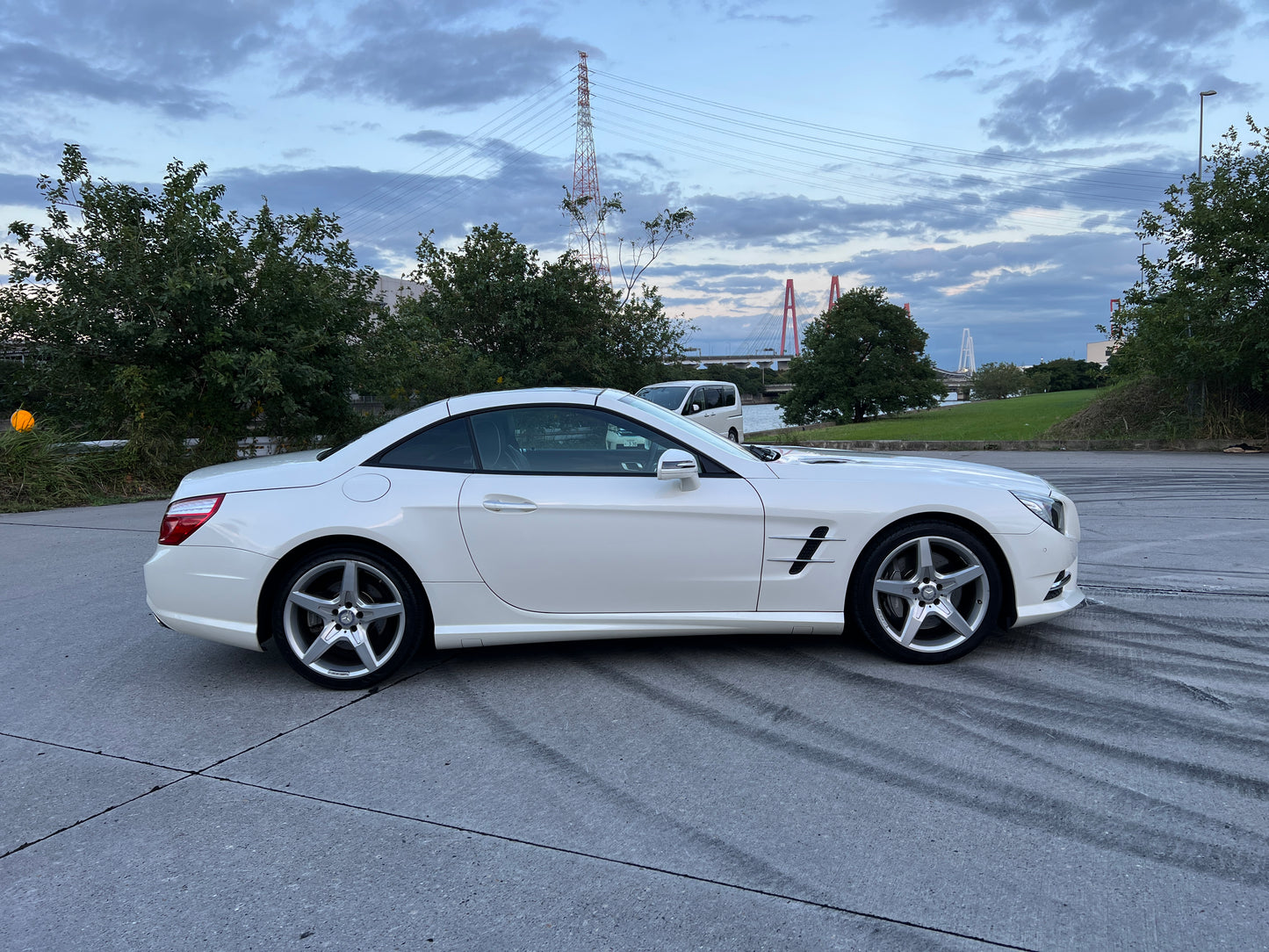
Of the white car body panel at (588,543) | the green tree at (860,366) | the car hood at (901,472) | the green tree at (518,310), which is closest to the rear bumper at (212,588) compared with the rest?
the white car body panel at (588,543)

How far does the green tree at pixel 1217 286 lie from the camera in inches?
625

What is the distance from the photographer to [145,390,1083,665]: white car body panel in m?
4.14

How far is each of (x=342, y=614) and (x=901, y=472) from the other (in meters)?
2.72

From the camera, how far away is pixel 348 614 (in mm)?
4160

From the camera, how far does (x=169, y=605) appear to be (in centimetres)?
423

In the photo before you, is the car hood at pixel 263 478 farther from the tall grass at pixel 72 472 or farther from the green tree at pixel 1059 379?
the green tree at pixel 1059 379

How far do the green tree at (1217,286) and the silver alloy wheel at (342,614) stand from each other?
16.3 m

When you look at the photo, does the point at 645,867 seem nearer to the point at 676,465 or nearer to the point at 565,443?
the point at 676,465

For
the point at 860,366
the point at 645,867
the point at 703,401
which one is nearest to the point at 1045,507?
the point at 645,867

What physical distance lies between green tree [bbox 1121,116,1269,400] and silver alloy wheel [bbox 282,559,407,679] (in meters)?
16.3

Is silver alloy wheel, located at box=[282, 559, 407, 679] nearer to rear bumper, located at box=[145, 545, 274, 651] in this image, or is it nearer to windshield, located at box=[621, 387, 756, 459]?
rear bumper, located at box=[145, 545, 274, 651]

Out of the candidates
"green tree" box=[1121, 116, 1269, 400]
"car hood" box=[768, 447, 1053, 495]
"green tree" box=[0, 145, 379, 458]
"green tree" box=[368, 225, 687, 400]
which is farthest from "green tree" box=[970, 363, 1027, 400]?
"car hood" box=[768, 447, 1053, 495]

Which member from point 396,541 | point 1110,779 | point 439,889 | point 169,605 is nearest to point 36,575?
point 169,605

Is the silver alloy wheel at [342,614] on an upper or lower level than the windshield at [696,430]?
lower
